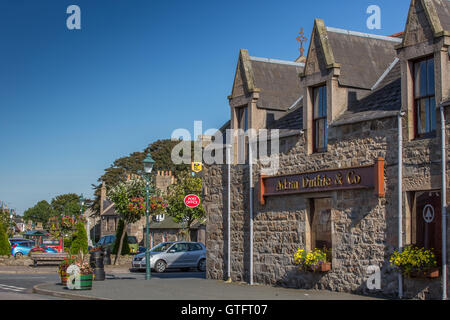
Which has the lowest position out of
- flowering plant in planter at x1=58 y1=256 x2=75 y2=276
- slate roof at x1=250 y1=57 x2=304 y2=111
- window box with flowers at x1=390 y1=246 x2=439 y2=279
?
flowering plant in planter at x1=58 y1=256 x2=75 y2=276

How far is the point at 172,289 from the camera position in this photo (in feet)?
66.1

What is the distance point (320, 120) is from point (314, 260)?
13.8 feet

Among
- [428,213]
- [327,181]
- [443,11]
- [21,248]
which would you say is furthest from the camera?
[21,248]

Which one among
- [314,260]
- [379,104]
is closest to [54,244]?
[314,260]

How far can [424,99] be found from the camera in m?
16.3

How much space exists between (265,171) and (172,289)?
4.95 meters

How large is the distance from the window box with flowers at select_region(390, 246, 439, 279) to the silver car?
18.8m

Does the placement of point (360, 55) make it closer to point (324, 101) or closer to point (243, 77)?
point (324, 101)

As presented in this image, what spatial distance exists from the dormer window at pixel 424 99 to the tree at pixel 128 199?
75.4ft

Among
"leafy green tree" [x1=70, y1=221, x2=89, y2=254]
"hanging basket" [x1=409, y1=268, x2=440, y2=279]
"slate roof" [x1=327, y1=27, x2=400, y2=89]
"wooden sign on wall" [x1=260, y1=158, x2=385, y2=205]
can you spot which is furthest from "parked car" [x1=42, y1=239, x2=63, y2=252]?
"hanging basket" [x1=409, y1=268, x2=440, y2=279]

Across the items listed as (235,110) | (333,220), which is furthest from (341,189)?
(235,110)

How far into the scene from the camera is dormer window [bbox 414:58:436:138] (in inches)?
631

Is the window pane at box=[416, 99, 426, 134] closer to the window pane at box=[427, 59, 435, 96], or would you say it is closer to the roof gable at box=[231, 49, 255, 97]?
the window pane at box=[427, 59, 435, 96]

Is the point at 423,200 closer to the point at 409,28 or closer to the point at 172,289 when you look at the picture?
the point at 409,28
